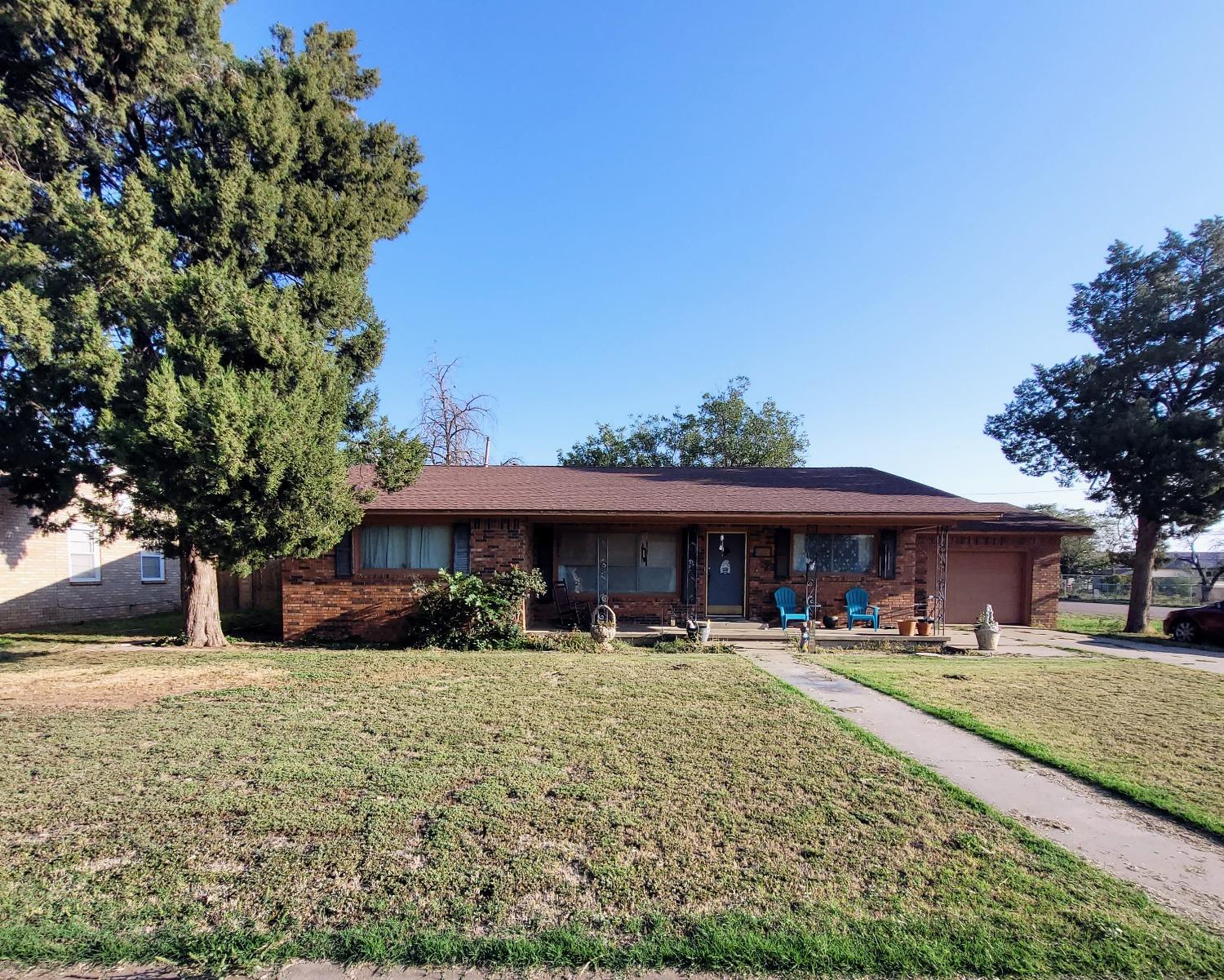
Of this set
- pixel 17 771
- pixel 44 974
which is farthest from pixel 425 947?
pixel 17 771

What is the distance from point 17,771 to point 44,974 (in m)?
3.06

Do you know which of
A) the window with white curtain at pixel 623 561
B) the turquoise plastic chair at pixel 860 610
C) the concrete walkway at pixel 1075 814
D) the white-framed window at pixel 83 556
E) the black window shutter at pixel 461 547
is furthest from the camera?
the white-framed window at pixel 83 556

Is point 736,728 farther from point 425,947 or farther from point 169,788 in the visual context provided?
point 169,788

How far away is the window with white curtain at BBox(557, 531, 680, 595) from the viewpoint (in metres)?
12.9

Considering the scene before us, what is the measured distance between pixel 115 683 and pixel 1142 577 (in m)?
22.5

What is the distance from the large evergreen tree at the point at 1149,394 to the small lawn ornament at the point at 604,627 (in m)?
13.7

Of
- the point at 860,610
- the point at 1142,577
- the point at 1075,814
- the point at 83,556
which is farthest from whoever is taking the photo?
the point at 1142,577

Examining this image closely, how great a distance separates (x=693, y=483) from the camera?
14.1m

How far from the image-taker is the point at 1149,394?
15891 millimetres

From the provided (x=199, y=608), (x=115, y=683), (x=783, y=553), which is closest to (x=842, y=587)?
(x=783, y=553)

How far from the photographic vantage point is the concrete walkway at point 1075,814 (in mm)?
3275

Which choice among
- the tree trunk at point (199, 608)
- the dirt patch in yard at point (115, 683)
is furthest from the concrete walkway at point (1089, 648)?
the tree trunk at point (199, 608)

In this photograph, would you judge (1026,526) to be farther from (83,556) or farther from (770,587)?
(83,556)

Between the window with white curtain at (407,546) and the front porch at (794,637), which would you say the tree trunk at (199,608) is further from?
the front porch at (794,637)
